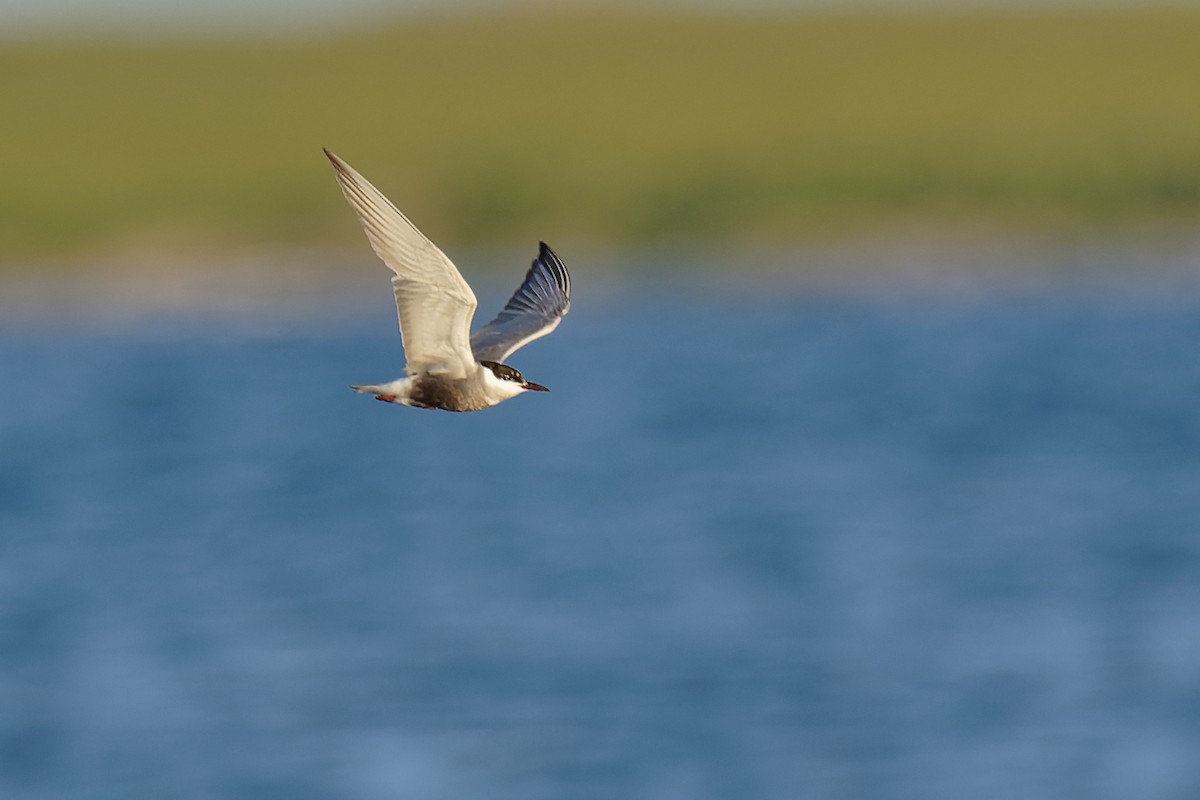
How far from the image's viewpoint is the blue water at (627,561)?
661 inches

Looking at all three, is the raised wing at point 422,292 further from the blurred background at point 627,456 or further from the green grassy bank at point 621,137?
the green grassy bank at point 621,137

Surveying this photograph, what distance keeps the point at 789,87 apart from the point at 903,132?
13.9 m

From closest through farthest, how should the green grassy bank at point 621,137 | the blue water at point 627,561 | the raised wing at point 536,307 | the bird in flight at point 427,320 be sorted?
the bird in flight at point 427,320 < the raised wing at point 536,307 < the blue water at point 627,561 < the green grassy bank at point 621,137

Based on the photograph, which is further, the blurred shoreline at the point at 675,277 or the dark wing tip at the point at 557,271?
the blurred shoreline at the point at 675,277

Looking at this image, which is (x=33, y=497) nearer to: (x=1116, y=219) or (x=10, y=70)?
(x=1116, y=219)

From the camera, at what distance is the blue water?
16797 millimetres

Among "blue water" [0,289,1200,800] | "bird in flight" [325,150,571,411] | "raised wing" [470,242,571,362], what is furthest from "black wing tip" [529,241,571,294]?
"blue water" [0,289,1200,800]

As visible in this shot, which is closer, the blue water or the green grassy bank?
the blue water

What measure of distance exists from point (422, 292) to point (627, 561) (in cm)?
1468

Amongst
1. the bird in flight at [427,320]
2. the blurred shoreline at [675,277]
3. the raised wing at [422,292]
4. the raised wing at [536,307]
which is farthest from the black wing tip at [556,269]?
the blurred shoreline at [675,277]

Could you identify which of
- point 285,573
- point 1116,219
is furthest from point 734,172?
point 285,573

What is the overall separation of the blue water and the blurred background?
2.7 inches

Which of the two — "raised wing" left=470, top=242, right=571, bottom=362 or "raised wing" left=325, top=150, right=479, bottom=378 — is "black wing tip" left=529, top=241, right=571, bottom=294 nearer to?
"raised wing" left=470, top=242, right=571, bottom=362

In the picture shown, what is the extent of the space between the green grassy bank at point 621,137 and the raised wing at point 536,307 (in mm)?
23651
